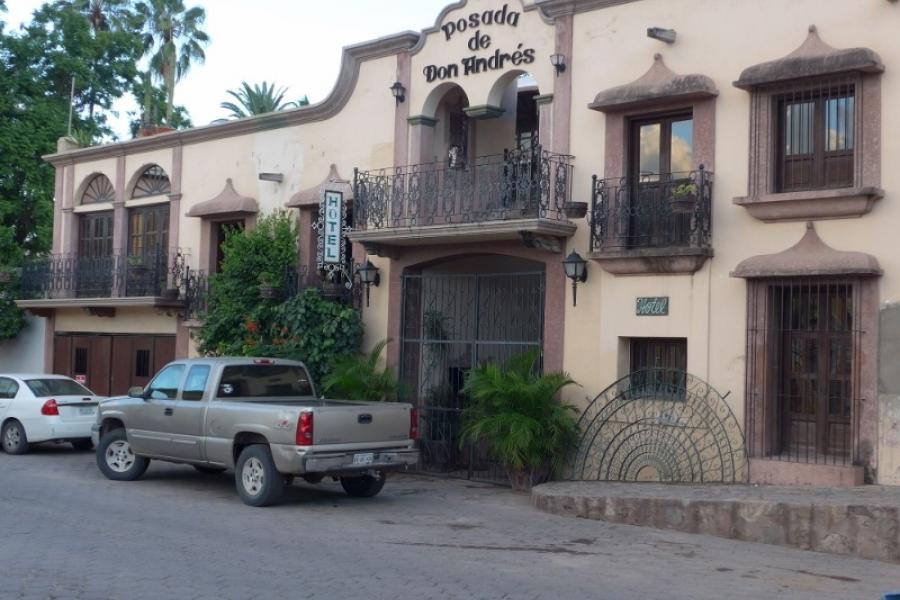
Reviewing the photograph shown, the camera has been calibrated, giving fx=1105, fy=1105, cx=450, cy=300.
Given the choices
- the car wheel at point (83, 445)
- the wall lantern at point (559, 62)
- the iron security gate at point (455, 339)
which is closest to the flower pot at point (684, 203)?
the iron security gate at point (455, 339)

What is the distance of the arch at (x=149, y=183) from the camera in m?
22.7

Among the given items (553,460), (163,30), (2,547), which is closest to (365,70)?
(553,460)

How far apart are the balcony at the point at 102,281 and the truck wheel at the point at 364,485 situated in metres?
8.14

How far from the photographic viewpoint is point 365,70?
60.2ft

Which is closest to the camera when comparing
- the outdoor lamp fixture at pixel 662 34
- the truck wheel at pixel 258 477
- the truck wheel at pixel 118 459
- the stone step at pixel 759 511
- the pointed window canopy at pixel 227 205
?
the stone step at pixel 759 511

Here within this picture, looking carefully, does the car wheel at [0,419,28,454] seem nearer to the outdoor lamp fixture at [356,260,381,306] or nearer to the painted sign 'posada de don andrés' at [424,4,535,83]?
the outdoor lamp fixture at [356,260,381,306]

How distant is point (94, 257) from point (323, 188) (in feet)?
27.3

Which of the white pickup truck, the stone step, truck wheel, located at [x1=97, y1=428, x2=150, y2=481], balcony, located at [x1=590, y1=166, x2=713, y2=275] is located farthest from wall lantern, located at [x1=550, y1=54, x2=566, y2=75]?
truck wheel, located at [x1=97, y1=428, x2=150, y2=481]

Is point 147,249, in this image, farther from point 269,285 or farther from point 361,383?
point 361,383

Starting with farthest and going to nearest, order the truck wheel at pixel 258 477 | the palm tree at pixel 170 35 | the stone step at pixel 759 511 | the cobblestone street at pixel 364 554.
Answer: the palm tree at pixel 170 35 < the truck wheel at pixel 258 477 < the stone step at pixel 759 511 < the cobblestone street at pixel 364 554

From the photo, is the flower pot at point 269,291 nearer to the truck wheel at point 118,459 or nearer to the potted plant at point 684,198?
the truck wheel at point 118,459

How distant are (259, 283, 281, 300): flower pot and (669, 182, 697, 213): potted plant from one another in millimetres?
7345

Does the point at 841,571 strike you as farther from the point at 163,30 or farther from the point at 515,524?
the point at 163,30

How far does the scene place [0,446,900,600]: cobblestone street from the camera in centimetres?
886
